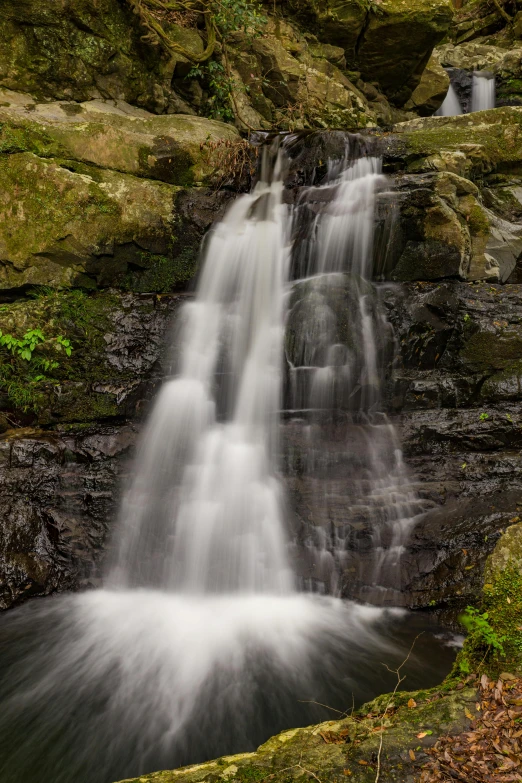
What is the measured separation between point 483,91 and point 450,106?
102 cm

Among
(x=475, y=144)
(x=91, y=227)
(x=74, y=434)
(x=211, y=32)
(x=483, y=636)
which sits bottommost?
(x=483, y=636)

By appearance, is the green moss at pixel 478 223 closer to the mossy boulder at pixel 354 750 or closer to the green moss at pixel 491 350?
the green moss at pixel 491 350

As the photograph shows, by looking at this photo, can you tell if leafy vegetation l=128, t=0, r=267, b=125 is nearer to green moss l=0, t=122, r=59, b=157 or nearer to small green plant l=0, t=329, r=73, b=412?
green moss l=0, t=122, r=59, b=157

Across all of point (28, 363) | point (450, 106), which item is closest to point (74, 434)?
point (28, 363)

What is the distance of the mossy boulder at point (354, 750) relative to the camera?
2031 millimetres

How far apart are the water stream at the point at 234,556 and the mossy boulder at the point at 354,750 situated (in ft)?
2.92

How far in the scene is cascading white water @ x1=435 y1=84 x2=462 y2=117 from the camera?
598 inches

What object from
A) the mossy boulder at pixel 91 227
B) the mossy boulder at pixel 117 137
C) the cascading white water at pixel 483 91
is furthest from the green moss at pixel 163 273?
the cascading white water at pixel 483 91

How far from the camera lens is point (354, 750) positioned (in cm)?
A: 216

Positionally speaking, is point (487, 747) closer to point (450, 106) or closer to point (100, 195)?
point (100, 195)

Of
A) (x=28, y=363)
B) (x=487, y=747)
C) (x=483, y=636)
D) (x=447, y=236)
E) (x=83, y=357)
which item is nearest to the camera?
(x=487, y=747)

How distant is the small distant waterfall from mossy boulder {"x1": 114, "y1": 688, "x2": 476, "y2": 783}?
222cm

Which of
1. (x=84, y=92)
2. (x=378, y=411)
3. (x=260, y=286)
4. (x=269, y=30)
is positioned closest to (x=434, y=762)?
(x=378, y=411)

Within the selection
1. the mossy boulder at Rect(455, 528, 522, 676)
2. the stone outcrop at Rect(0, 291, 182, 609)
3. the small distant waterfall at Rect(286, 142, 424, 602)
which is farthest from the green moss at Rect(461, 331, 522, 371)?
the stone outcrop at Rect(0, 291, 182, 609)
